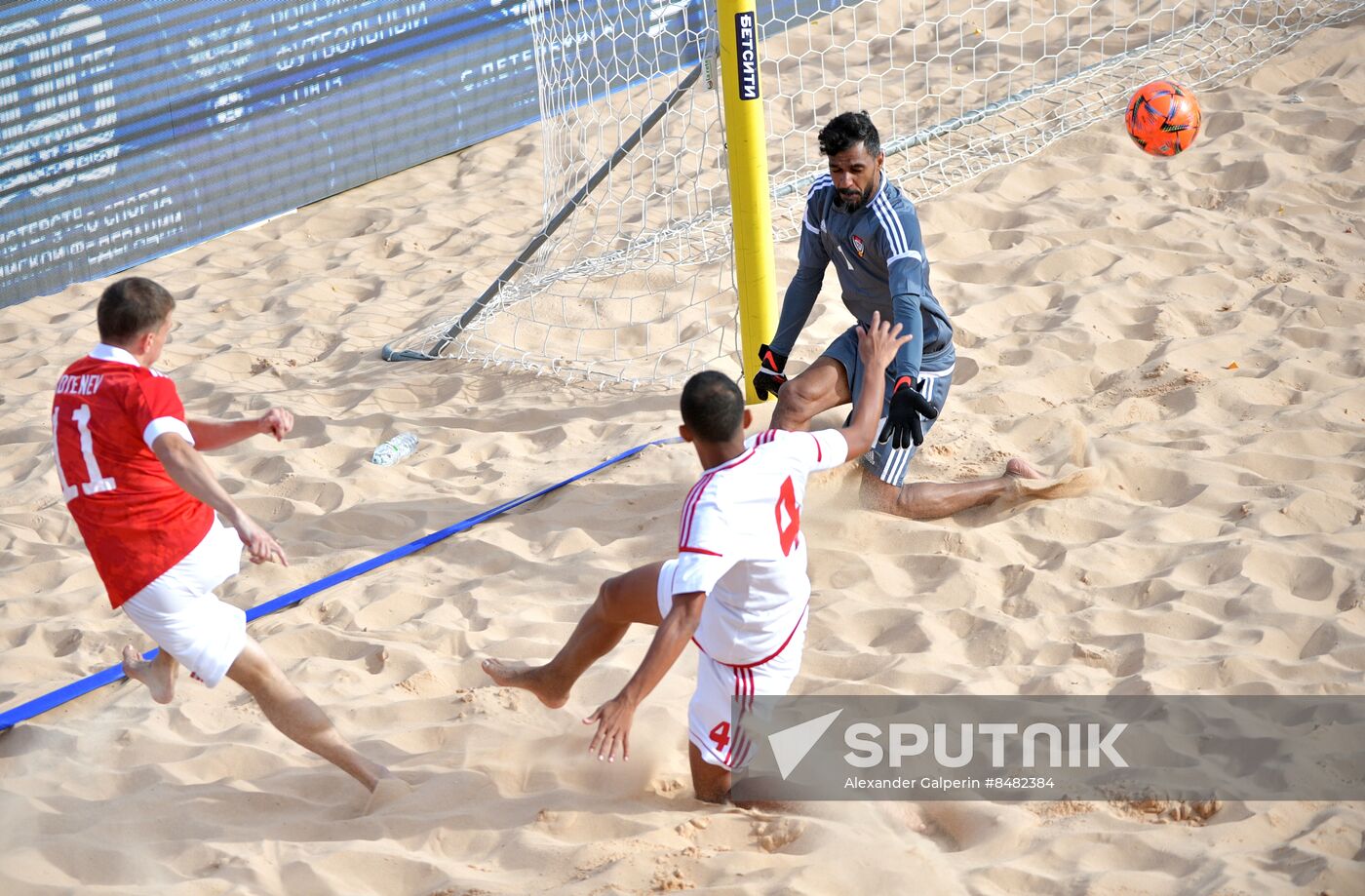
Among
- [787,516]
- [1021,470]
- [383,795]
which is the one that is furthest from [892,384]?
[383,795]

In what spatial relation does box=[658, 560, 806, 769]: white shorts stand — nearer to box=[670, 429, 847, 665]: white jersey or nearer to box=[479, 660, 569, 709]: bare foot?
box=[670, 429, 847, 665]: white jersey

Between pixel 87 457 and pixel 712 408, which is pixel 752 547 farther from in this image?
pixel 87 457

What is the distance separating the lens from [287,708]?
3217mm

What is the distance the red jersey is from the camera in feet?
10.1

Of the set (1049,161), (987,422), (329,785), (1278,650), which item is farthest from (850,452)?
(1049,161)

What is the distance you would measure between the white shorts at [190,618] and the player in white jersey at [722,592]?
0.79 meters

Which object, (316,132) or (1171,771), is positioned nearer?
(1171,771)

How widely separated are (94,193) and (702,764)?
6.61 m

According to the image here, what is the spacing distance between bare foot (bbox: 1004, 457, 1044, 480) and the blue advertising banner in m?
4.08

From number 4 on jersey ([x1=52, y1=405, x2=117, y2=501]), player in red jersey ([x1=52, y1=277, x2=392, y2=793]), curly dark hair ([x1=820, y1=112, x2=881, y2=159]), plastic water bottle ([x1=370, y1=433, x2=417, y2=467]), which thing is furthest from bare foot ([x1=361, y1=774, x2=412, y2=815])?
curly dark hair ([x1=820, y1=112, x2=881, y2=159])

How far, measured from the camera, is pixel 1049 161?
23.4 feet

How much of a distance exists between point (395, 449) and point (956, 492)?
2.44 meters

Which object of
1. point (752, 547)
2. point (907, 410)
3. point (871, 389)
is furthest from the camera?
point (907, 410)

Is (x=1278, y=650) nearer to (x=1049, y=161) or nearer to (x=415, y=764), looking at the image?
(x=415, y=764)
